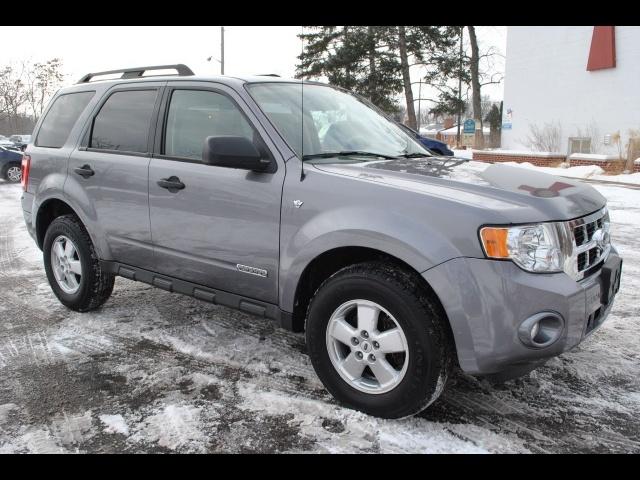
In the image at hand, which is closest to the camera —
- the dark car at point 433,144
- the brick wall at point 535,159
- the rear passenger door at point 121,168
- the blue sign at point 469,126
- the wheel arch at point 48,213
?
the rear passenger door at point 121,168

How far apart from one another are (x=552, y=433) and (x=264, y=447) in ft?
4.81

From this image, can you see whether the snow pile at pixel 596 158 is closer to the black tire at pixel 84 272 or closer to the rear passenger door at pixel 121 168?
the rear passenger door at pixel 121 168

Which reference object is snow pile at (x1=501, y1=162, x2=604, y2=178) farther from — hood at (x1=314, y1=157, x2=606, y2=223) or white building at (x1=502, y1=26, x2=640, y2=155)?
hood at (x1=314, y1=157, x2=606, y2=223)

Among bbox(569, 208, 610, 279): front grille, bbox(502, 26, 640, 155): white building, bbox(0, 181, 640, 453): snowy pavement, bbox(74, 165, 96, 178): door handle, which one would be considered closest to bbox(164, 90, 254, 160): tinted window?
bbox(74, 165, 96, 178): door handle

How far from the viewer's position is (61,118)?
483 cm

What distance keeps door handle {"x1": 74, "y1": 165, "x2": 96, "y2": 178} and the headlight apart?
310 centimetres

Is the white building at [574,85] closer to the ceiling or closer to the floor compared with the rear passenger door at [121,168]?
closer to the ceiling

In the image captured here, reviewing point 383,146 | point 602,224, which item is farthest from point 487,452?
point 383,146

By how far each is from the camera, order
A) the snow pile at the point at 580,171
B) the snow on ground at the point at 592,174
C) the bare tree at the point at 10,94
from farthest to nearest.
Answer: the bare tree at the point at 10,94, the snow pile at the point at 580,171, the snow on ground at the point at 592,174

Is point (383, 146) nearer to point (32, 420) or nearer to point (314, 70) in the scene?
point (32, 420)

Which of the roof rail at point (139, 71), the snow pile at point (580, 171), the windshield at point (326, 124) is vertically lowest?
the snow pile at point (580, 171)

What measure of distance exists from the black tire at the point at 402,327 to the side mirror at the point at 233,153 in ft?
2.68

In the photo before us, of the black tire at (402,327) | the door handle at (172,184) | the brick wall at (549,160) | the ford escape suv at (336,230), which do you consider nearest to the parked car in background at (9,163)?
the ford escape suv at (336,230)

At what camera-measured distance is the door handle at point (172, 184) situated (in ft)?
12.0
